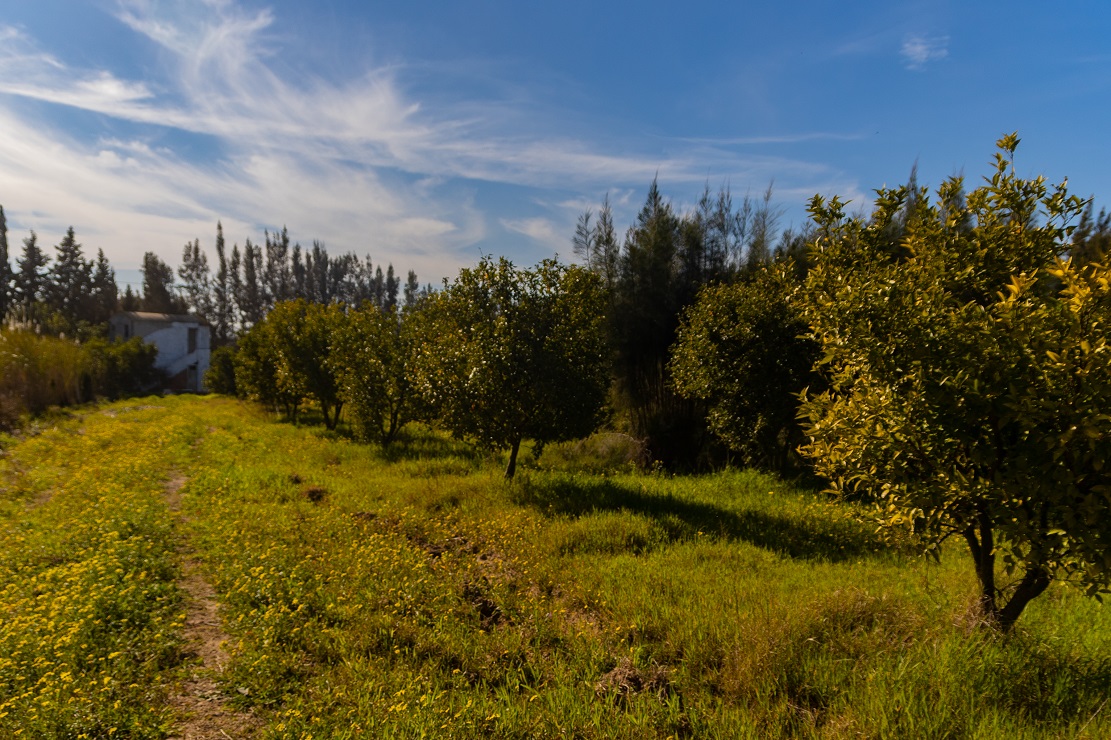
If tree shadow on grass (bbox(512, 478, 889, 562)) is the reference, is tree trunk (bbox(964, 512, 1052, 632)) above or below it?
above

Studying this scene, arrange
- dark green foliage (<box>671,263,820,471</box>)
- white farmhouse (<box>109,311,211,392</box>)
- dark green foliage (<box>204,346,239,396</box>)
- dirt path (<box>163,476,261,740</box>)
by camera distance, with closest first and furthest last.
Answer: dirt path (<box>163,476,261,740</box>) → dark green foliage (<box>671,263,820,471</box>) → dark green foliage (<box>204,346,239,396</box>) → white farmhouse (<box>109,311,211,392</box>)

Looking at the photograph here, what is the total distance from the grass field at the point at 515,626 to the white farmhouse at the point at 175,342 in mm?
47413

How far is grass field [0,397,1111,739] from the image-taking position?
141 inches

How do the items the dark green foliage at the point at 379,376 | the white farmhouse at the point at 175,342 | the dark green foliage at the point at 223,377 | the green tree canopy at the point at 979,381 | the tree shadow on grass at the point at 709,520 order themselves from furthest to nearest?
1. the white farmhouse at the point at 175,342
2. the dark green foliage at the point at 223,377
3. the dark green foliage at the point at 379,376
4. the tree shadow on grass at the point at 709,520
5. the green tree canopy at the point at 979,381

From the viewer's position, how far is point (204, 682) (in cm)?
425

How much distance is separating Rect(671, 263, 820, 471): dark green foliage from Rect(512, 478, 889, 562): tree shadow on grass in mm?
3485

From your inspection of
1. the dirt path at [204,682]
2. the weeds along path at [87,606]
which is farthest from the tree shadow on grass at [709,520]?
the weeds along path at [87,606]

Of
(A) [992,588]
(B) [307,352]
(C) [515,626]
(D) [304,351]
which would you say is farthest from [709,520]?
(D) [304,351]

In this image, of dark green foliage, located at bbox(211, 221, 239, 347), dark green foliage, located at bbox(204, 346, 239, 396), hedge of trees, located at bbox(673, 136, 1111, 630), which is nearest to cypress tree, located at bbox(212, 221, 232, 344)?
dark green foliage, located at bbox(211, 221, 239, 347)

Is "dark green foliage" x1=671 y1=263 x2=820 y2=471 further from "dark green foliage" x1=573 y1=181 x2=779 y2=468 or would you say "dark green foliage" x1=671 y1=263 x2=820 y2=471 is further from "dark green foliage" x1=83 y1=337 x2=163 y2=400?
"dark green foliage" x1=83 y1=337 x2=163 y2=400

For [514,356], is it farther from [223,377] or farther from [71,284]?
[71,284]

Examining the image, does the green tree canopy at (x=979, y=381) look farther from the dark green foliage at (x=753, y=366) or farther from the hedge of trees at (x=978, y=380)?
the dark green foliage at (x=753, y=366)

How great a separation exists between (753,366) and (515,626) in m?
9.02

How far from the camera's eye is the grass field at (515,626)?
3.57 m
